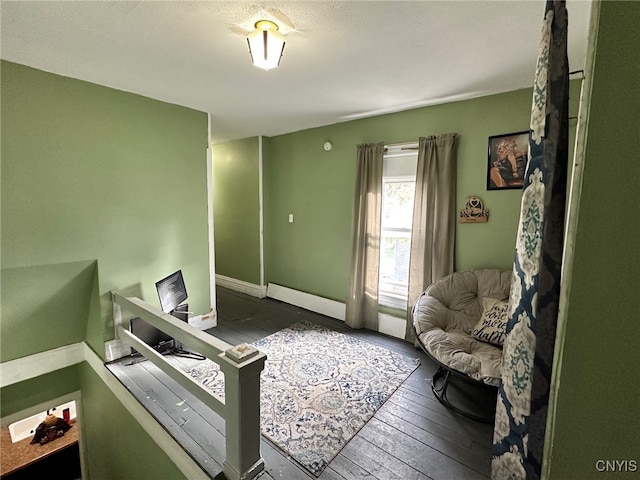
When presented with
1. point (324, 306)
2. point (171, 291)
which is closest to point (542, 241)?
point (171, 291)

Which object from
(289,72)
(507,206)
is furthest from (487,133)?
(289,72)

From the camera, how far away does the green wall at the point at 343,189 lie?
259 centimetres

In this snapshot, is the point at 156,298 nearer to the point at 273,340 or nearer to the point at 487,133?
the point at 273,340

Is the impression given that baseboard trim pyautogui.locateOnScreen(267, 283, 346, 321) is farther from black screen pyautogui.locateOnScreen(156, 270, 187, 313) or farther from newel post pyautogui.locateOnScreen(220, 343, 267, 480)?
newel post pyautogui.locateOnScreen(220, 343, 267, 480)

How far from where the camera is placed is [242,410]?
146cm

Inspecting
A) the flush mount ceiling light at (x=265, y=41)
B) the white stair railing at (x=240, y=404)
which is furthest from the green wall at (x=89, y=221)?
the flush mount ceiling light at (x=265, y=41)

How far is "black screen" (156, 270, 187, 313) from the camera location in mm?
2651

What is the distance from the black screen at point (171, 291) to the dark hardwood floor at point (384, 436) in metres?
0.55

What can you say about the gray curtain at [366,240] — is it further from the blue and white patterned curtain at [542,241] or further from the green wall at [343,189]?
the blue and white patterned curtain at [542,241]

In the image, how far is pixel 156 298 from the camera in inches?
113

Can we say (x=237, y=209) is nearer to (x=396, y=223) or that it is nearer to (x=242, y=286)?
(x=242, y=286)

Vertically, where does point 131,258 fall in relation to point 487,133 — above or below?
below

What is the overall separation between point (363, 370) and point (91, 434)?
115 inches

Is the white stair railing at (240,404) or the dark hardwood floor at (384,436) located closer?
the white stair railing at (240,404)
